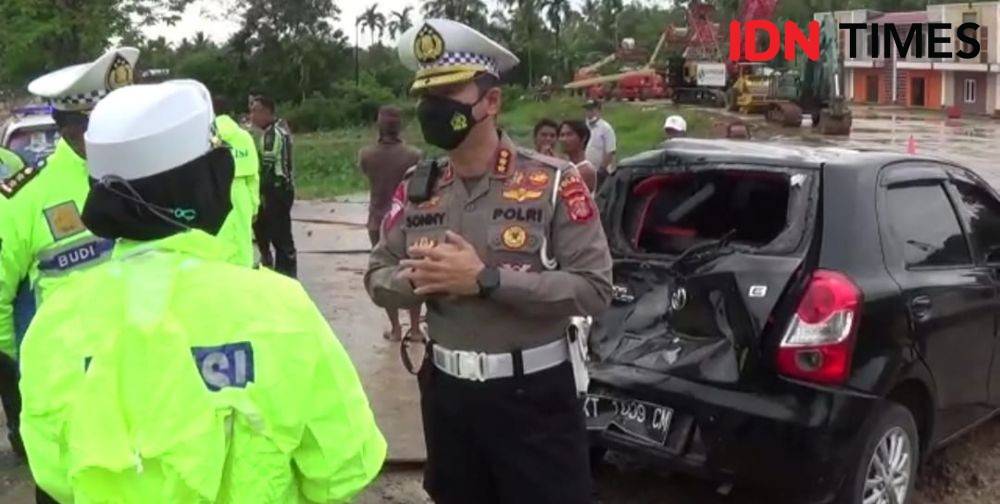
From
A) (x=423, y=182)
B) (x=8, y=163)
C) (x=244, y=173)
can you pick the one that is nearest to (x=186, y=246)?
(x=423, y=182)

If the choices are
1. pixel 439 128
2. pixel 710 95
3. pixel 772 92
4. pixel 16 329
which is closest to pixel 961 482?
pixel 439 128

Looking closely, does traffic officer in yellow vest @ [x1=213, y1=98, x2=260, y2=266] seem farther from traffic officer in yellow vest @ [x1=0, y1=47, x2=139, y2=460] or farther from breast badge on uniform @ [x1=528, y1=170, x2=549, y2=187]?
breast badge on uniform @ [x1=528, y1=170, x2=549, y2=187]

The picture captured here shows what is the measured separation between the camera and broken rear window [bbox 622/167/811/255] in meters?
4.52

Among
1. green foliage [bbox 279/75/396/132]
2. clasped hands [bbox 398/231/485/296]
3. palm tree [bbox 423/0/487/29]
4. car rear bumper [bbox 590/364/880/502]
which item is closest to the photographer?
clasped hands [bbox 398/231/485/296]

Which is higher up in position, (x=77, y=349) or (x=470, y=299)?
(x=77, y=349)

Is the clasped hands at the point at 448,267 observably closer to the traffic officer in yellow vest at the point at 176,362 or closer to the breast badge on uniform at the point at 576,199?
the breast badge on uniform at the point at 576,199

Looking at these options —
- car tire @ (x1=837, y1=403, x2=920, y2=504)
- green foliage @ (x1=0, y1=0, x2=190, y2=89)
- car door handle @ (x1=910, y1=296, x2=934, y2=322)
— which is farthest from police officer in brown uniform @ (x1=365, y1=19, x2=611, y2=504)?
green foliage @ (x1=0, y1=0, x2=190, y2=89)

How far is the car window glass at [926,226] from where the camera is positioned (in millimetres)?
4621

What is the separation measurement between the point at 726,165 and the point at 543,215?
71.3 inches

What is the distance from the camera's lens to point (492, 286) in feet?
9.78

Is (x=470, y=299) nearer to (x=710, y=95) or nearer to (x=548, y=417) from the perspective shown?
(x=548, y=417)

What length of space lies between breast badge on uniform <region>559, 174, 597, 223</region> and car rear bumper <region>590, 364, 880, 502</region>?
51.7 inches

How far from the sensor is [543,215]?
312 cm

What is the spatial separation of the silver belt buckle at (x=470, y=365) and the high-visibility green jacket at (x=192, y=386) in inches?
49.5
